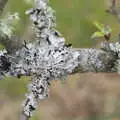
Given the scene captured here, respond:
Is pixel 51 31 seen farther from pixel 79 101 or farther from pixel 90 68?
pixel 79 101

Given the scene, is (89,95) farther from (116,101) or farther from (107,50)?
(107,50)

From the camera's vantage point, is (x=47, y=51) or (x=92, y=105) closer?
(x=47, y=51)

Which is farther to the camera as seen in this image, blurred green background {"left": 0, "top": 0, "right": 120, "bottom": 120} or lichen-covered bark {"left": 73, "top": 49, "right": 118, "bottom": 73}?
blurred green background {"left": 0, "top": 0, "right": 120, "bottom": 120}

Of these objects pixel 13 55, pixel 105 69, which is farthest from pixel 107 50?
pixel 13 55

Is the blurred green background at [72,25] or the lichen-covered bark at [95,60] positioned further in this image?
the blurred green background at [72,25]

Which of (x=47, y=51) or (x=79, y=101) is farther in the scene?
(x=79, y=101)

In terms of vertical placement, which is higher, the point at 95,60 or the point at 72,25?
the point at 72,25

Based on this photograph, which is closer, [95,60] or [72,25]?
[95,60]

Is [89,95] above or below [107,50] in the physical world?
below
